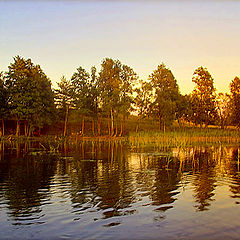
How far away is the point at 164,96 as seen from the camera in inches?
2414

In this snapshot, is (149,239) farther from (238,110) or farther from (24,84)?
(238,110)

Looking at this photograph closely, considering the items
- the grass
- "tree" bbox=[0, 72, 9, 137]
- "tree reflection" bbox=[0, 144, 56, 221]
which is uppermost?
"tree" bbox=[0, 72, 9, 137]

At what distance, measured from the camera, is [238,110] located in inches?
2682

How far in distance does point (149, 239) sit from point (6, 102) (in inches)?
2014

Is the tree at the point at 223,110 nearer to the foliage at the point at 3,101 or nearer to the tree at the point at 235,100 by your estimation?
the tree at the point at 235,100

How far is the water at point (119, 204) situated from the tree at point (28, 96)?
35.3 metres

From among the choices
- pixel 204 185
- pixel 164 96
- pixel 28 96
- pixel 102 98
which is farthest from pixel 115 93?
pixel 204 185

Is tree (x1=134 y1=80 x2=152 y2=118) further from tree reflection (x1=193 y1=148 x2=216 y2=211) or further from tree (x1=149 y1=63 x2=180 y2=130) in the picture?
tree reflection (x1=193 y1=148 x2=216 y2=211)

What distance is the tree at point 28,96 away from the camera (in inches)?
2025

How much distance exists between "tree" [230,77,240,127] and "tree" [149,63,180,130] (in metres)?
15.4

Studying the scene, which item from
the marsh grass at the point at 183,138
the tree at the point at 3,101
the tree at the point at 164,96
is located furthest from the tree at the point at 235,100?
the tree at the point at 3,101

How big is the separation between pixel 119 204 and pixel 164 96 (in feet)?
171

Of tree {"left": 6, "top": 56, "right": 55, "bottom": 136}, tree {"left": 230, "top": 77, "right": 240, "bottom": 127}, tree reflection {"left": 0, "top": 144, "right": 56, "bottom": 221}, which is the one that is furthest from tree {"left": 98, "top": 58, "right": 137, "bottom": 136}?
tree reflection {"left": 0, "top": 144, "right": 56, "bottom": 221}

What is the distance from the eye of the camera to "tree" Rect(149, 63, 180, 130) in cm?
5966
